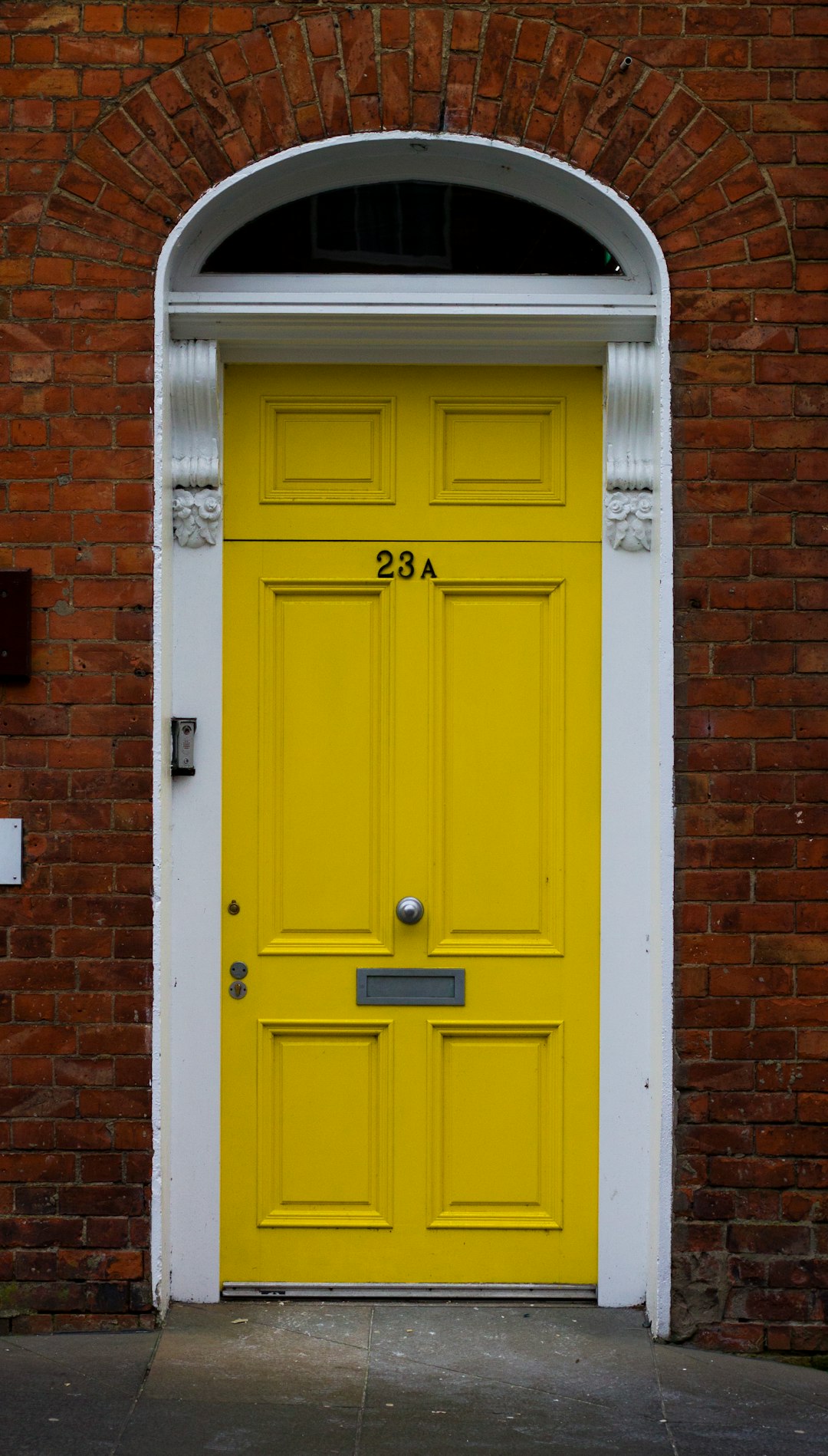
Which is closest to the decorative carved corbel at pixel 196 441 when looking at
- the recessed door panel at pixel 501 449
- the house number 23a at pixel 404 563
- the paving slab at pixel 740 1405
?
the house number 23a at pixel 404 563

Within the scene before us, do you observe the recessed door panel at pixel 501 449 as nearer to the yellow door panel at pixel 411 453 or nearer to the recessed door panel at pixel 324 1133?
the yellow door panel at pixel 411 453

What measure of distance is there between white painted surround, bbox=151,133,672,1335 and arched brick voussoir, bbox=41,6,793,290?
0.08 metres

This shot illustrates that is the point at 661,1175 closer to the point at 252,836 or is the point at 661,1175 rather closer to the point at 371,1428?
the point at 371,1428

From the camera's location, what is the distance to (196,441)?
14.1 feet

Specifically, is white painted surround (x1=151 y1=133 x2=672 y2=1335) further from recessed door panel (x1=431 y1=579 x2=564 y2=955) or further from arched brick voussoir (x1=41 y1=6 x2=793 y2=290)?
recessed door panel (x1=431 y1=579 x2=564 y2=955)

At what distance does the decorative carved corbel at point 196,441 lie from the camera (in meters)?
4.24

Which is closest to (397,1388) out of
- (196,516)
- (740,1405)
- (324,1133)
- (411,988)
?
(324,1133)

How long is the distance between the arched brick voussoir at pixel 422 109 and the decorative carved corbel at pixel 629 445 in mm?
371

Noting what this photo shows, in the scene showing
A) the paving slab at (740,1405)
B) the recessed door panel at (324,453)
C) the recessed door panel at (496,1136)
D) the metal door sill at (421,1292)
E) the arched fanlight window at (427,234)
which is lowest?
the paving slab at (740,1405)

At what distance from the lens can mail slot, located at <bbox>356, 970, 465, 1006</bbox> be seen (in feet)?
14.3

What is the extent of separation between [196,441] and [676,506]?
150 cm

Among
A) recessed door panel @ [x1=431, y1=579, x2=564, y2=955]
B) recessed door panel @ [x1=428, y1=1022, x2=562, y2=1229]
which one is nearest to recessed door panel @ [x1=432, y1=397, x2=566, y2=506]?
recessed door panel @ [x1=431, y1=579, x2=564, y2=955]

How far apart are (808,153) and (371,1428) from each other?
381 cm

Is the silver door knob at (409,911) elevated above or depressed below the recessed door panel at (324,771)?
below
